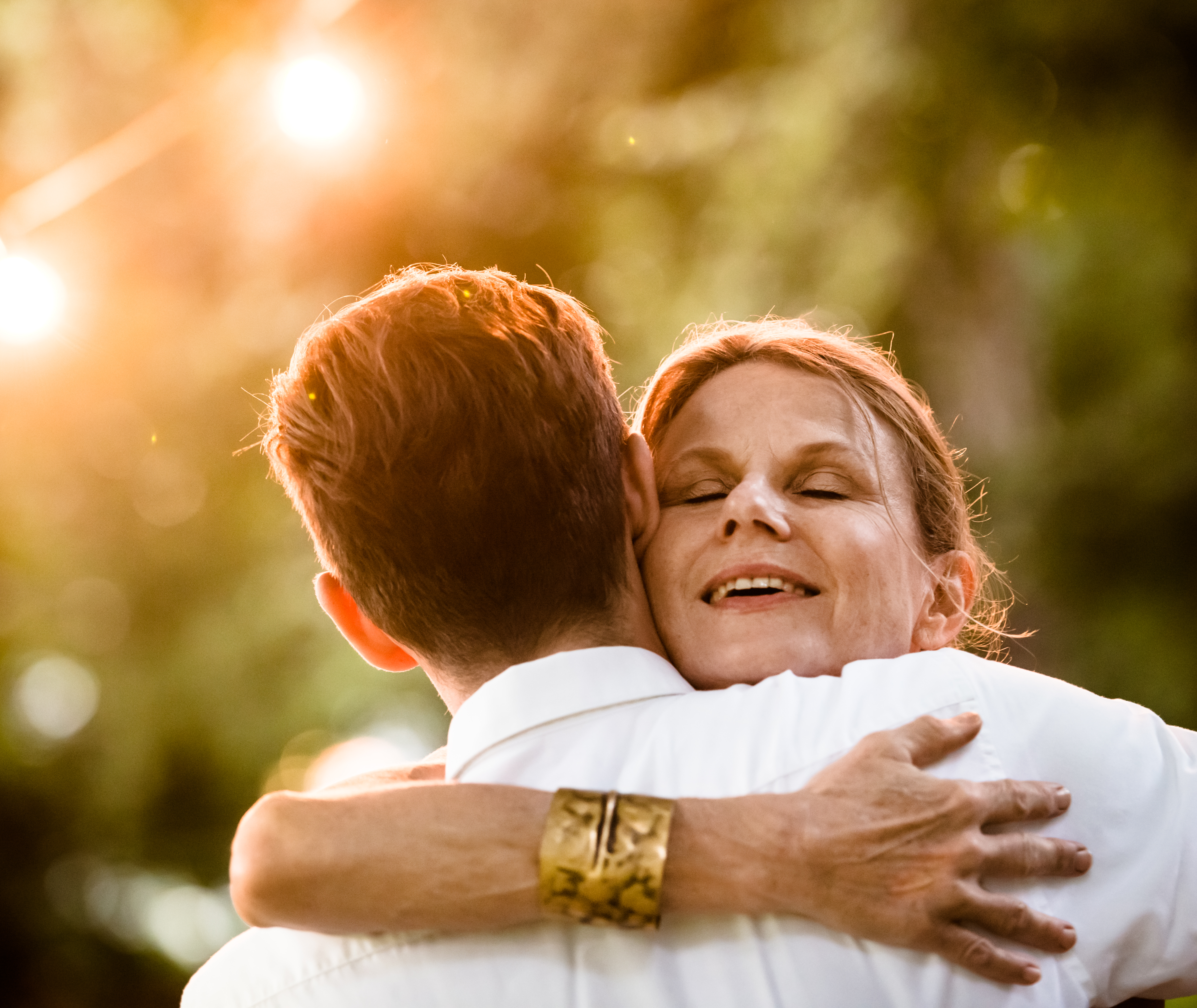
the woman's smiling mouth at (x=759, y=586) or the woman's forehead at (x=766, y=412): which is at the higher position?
the woman's forehead at (x=766, y=412)

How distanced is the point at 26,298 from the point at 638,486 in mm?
3111

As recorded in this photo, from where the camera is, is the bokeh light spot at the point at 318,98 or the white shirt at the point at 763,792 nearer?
the white shirt at the point at 763,792

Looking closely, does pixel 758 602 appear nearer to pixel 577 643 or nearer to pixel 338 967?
pixel 577 643

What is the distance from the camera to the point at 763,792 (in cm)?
136

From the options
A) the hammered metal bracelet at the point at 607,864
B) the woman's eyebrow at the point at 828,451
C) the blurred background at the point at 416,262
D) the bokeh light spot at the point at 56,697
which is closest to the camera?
the hammered metal bracelet at the point at 607,864

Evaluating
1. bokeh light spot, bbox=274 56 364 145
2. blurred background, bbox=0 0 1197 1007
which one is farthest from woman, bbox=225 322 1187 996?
bokeh light spot, bbox=274 56 364 145

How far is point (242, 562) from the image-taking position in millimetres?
6484

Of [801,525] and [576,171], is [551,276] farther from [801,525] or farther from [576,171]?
[801,525]

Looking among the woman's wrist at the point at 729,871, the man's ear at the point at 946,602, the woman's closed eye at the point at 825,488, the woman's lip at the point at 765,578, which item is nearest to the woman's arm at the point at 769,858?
the woman's wrist at the point at 729,871

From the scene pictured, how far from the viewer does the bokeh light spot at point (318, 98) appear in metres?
3.88

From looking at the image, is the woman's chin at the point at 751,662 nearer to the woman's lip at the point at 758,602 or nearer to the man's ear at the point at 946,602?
the woman's lip at the point at 758,602

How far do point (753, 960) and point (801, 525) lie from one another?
31.8 inches

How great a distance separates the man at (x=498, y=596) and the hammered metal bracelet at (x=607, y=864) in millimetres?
43

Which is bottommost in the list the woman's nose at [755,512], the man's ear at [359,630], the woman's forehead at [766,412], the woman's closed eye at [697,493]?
the man's ear at [359,630]
